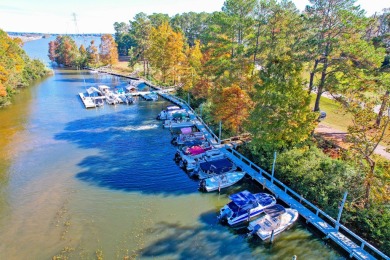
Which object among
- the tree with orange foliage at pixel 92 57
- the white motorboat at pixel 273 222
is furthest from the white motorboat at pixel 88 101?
the tree with orange foliage at pixel 92 57

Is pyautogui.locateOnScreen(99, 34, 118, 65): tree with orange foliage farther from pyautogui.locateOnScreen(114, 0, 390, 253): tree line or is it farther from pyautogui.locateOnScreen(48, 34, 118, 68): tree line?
pyautogui.locateOnScreen(114, 0, 390, 253): tree line

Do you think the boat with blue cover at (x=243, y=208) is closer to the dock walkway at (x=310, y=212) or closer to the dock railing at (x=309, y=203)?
the dock walkway at (x=310, y=212)

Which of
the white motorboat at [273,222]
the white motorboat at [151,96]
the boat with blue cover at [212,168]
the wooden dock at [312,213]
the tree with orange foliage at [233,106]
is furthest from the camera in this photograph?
the white motorboat at [151,96]

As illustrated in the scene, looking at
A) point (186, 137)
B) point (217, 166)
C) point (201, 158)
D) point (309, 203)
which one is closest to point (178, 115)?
point (186, 137)

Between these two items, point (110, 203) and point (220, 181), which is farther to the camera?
point (220, 181)

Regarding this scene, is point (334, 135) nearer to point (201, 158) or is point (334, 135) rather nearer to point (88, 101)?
point (201, 158)
